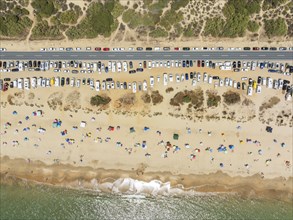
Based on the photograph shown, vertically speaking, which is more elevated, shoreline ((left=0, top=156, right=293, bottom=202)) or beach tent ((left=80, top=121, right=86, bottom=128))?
beach tent ((left=80, top=121, right=86, bottom=128))


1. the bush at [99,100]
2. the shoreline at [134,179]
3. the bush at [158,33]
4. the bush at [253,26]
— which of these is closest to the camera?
the bush at [253,26]

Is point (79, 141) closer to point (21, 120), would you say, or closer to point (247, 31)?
point (21, 120)

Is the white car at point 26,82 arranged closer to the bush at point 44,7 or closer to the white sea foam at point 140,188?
the bush at point 44,7

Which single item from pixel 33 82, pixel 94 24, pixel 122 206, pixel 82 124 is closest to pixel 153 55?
pixel 94 24

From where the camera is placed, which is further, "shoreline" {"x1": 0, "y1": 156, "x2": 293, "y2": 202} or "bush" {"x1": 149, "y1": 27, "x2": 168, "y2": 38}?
"shoreline" {"x1": 0, "y1": 156, "x2": 293, "y2": 202}

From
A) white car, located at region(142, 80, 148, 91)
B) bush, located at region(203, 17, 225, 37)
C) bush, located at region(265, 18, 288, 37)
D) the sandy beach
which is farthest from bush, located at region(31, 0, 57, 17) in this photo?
bush, located at region(265, 18, 288, 37)

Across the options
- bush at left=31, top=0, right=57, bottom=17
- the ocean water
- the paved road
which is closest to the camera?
bush at left=31, top=0, right=57, bottom=17

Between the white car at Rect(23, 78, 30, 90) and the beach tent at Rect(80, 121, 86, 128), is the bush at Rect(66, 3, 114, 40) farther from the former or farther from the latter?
the beach tent at Rect(80, 121, 86, 128)

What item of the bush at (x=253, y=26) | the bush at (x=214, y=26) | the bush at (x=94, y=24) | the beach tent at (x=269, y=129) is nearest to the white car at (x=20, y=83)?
the bush at (x=94, y=24)
